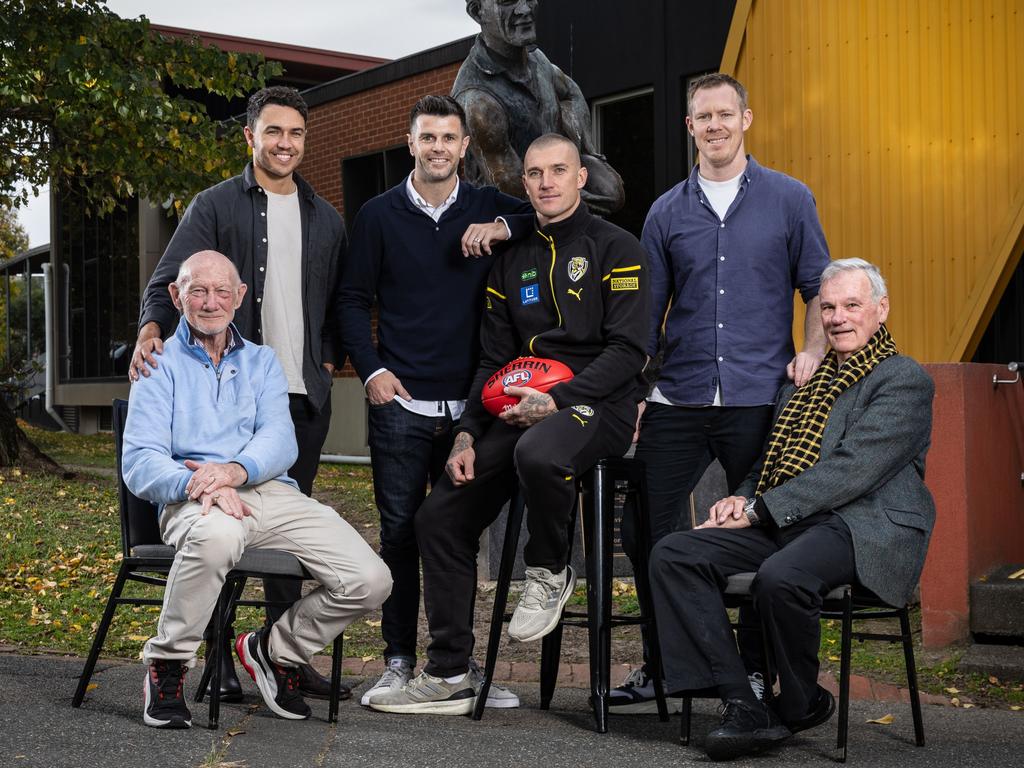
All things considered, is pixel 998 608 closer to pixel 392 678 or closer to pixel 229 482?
pixel 392 678

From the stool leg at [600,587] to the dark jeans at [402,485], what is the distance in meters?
0.70

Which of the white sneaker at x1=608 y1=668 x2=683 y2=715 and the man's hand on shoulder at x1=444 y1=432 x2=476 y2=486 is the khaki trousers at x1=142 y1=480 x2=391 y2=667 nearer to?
the man's hand on shoulder at x1=444 y1=432 x2=476 y2=486

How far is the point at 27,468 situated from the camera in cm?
1359

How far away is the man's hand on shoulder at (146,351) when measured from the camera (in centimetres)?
471

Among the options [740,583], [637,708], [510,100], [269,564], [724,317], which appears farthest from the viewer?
[510,100]

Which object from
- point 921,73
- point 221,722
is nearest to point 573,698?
point 221,722

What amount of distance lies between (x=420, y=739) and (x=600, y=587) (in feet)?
2.60

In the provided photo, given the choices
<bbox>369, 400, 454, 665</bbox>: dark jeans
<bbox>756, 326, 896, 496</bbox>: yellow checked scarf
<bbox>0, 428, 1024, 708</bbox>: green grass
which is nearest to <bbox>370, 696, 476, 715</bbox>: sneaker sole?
<bbox>369, 400, 454, 665</bbox>: dark jeans

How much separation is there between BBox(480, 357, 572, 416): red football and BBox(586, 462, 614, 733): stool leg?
0.35 meters

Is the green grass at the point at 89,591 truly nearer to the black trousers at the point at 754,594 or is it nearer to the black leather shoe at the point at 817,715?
the black leather shoe at the point at 817,715

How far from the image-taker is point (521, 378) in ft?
15.1

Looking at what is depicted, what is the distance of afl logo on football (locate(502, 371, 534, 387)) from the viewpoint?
4582 mm

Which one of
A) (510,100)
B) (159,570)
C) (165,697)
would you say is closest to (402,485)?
(159,570)

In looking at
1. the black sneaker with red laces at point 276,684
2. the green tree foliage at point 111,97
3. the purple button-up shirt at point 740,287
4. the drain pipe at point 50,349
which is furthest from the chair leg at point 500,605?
the drain pipe at point 50,349
